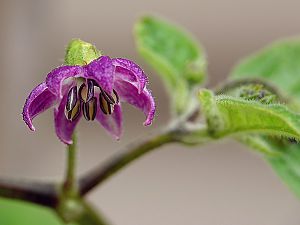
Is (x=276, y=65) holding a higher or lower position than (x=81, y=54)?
higher

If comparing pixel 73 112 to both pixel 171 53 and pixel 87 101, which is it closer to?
pixel 87 101

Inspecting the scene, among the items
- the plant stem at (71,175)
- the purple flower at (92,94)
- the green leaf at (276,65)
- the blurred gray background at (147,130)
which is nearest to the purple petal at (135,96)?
the purple flower at (92,94)

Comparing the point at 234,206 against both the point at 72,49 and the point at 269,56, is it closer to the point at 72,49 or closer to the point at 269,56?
the point at 269,56

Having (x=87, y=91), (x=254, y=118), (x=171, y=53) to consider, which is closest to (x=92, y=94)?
(x=87, y=91)

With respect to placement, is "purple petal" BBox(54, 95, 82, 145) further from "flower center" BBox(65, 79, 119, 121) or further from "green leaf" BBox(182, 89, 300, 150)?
"green leaf" BBox(182, 89, 300, 150)

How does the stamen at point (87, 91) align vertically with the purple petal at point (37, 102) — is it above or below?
above

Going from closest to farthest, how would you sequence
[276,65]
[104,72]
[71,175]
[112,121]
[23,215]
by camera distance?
1. [104,72]
2. [112,121]
3. [71,175]
4. [276,65]
5. [23,215]

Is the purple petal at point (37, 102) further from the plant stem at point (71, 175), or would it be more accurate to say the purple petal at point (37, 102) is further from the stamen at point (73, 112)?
the plant stem at point (71, 175)

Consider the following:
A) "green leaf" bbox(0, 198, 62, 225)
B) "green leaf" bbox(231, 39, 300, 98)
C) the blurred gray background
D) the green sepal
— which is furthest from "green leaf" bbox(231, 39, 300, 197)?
the blurred gray background
